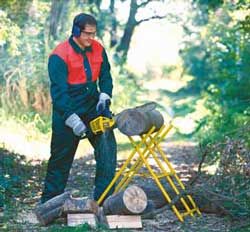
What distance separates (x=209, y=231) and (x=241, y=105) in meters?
9.28

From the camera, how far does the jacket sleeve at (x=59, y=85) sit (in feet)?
22.9

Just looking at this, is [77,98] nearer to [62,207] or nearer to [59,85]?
[59,85]

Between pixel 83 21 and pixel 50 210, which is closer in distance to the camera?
pixel 50 210

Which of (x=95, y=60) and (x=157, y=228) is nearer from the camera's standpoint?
(x=157, y=228)

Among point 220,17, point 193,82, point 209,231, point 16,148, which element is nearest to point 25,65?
point 16,148

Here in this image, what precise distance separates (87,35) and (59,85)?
2.01 ft

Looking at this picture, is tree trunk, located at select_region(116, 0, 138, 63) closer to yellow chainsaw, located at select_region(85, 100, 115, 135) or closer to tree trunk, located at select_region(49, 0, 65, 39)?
tree trunk, located at select_region(49, 0, 65, 39)

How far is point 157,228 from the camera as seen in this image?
22.4 feet

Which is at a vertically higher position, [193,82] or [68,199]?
[68,199]

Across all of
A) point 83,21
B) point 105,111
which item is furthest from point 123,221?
point 83,21

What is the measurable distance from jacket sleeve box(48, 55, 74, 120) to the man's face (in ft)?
1.02

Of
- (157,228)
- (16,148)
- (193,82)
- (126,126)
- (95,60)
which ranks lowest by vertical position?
(193,82)

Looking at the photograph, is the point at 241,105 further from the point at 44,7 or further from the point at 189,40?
the point at 189,40

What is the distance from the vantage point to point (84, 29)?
7027 mm
